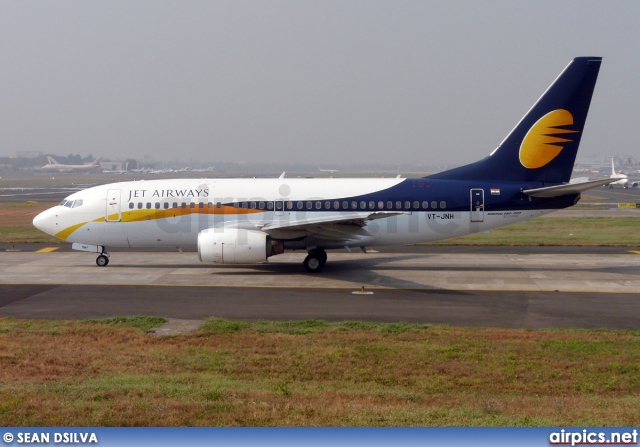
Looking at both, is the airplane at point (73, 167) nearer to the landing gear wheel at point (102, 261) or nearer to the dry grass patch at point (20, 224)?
the dry grass patch at point (20, 224)

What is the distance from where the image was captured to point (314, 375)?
43.2ft

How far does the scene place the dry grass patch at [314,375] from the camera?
987 cm

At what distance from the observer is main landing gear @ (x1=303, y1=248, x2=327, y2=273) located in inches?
1066

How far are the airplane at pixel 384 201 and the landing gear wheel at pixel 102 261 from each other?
1.09 m

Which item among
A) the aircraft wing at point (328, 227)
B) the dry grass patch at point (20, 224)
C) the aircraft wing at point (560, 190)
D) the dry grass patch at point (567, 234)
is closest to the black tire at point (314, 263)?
the aircraft wing at point (328, 227)

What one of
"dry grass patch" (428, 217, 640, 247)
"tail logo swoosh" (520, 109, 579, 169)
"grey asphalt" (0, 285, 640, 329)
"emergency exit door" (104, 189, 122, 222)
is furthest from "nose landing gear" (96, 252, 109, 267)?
"tail logo swoosh" (520, 109, 579, 169)

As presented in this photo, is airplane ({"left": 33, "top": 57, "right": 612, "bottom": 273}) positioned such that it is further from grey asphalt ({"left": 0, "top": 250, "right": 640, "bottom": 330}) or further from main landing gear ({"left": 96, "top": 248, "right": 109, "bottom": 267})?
grey asphalt ({"left": 0, "top": 250, "right": 640, "bottom": 330})

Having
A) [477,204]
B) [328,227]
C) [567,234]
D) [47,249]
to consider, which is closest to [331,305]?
[328,227]

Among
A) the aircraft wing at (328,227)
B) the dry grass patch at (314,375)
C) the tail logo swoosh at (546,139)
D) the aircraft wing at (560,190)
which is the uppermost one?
the tail logo swoosh at (546,139)

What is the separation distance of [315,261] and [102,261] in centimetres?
941

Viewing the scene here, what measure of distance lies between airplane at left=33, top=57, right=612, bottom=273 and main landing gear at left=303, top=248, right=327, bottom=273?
40 millimetres

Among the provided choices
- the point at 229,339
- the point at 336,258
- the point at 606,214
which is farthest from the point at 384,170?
the point at 229,339

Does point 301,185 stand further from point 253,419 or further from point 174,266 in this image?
point 253,419

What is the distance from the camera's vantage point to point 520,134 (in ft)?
89.1
